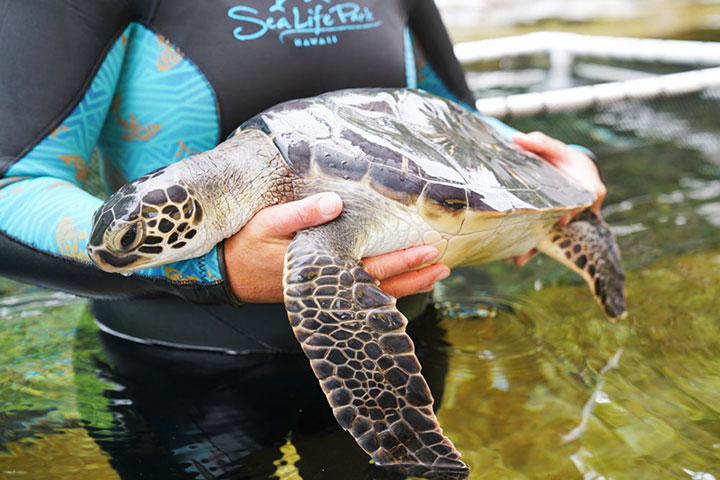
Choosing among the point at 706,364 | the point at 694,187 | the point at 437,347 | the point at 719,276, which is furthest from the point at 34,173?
the point at 694,187

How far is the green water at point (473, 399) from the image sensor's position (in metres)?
1.12

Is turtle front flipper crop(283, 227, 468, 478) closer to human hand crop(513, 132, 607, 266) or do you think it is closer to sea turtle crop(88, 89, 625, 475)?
sea turtle crop(88, 89, 625, 475)

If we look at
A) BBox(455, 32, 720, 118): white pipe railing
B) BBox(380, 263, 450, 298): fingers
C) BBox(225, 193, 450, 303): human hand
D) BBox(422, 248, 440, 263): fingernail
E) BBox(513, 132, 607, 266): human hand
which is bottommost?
BBox(455, 32, 720, 118): white pipe railing

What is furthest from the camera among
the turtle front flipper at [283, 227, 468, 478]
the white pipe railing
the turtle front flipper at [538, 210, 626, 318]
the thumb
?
the white pipe railing

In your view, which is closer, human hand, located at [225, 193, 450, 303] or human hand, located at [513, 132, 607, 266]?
human hand, located at [225, 193, 450, 303]

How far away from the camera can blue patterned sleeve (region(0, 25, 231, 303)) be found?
1.23 metres

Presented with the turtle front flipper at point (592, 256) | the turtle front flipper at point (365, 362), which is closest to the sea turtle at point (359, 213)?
the turtle front flipper at point (365, 362)

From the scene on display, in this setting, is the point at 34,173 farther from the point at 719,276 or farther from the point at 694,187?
the point at 694,187

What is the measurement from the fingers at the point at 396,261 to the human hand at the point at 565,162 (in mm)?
515

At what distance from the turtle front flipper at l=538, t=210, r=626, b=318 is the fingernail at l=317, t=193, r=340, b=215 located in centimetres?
76

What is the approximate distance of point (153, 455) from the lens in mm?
1135

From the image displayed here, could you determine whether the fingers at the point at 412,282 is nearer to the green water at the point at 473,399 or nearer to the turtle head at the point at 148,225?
the green water at the point at 473,399

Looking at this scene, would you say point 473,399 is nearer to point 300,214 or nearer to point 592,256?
point 300,214

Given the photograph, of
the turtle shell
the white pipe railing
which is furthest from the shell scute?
the white pipe railing
